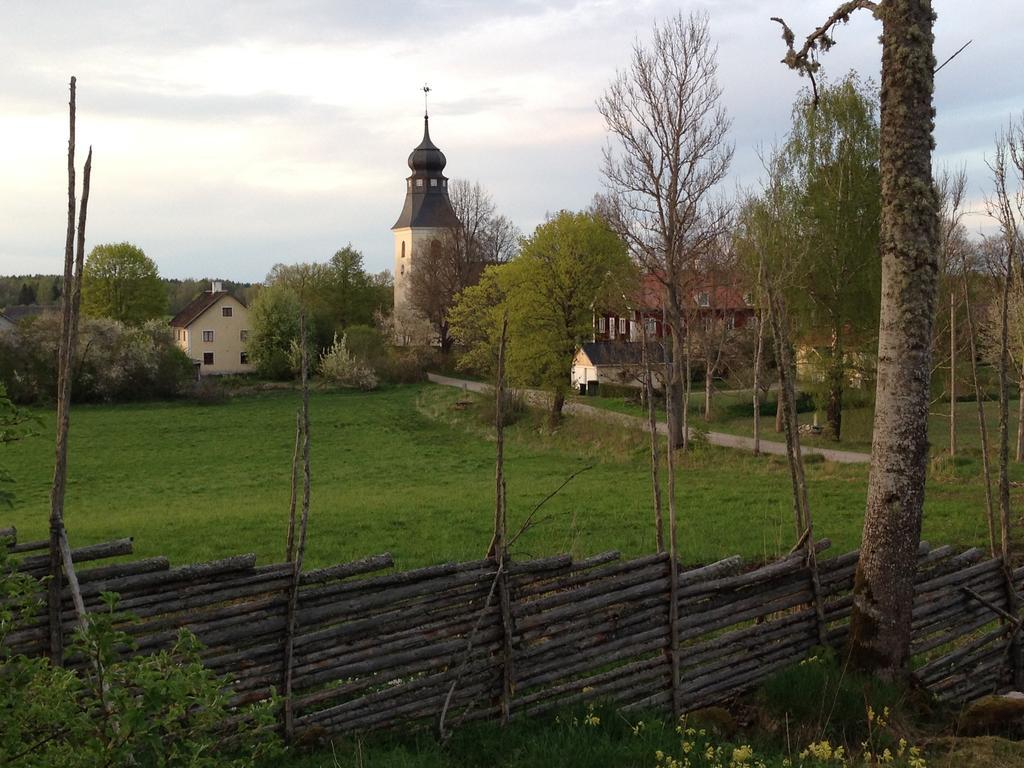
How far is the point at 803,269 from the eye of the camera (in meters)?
22.2

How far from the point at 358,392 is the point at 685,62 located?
25250 mm

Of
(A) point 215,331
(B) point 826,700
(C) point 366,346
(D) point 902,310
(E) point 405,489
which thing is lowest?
(E) point 405,489

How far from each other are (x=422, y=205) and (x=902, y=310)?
64687 millimetres

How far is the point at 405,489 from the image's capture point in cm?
1972

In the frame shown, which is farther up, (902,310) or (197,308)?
(197,308)

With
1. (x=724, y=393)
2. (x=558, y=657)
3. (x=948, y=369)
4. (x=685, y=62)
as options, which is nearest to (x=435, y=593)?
(x=558, y=657)

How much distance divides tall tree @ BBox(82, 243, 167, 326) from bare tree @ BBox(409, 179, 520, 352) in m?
15.5

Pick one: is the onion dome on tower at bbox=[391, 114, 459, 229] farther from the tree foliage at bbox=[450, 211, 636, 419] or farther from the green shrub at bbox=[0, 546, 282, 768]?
the green shrub at bbox=[0, 546, 282, 768]

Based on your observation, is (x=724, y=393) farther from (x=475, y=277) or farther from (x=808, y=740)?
(x=808, y=740)

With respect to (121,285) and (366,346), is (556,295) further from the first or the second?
(121,285)

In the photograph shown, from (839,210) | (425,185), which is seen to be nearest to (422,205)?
(425,185)

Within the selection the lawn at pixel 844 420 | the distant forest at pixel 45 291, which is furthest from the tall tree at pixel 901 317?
the distant forest at pixel 45 291

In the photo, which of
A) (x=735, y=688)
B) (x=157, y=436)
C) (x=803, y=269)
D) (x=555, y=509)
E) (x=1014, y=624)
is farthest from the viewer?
(x=157, y=436)

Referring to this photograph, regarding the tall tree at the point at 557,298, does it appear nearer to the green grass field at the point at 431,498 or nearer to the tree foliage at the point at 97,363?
the green grass field at the point at 431,498
